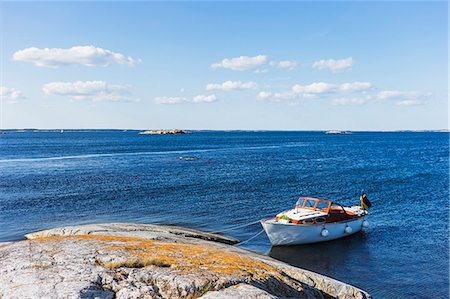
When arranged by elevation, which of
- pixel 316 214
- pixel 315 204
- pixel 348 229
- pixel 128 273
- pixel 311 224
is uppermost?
pixel 128 273

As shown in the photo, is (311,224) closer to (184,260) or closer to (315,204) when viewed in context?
(315,204)

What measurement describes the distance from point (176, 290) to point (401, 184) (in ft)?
148

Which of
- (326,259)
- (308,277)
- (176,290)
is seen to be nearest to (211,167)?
(326,259)

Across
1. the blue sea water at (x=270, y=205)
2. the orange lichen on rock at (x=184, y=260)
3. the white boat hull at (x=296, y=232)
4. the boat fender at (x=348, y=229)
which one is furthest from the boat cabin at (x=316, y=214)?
the orange lichen on rock at (x=184, y=260)

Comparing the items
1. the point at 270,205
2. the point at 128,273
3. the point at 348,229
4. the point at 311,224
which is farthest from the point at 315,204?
the point at 128,273

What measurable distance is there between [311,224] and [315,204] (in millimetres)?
2075

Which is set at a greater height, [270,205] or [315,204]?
[315,204]

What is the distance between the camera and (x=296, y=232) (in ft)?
76.3

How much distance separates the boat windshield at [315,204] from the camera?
82.3ft

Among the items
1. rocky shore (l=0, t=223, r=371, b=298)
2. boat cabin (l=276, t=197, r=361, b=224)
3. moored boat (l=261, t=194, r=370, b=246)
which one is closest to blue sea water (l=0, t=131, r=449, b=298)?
moored boat (l=261, t=194, r=370, b=246)

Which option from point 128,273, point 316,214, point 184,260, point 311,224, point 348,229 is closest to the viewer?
point 128,273

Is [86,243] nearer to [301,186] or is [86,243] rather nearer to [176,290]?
[176,290]

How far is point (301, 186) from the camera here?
145 ft

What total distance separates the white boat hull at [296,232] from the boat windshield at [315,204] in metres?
1.36
